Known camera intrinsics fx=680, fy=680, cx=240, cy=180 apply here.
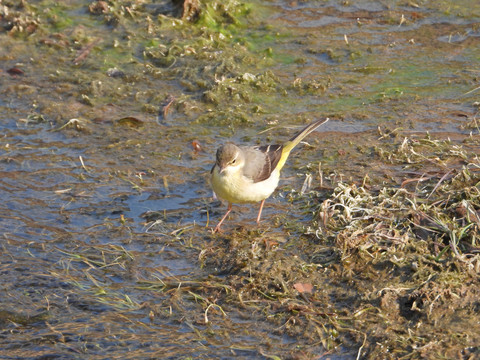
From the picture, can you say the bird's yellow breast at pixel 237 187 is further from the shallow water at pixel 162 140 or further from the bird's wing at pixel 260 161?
the shallow water at pixel 162 140

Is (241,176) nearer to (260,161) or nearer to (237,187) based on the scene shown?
(237,187)

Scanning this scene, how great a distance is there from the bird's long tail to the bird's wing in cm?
16

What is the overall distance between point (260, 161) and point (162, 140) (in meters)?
2.13

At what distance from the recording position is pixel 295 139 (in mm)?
8258

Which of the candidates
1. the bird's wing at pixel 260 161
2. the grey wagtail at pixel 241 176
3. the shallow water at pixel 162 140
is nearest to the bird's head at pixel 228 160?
the grey wagtail at pixel 241 176

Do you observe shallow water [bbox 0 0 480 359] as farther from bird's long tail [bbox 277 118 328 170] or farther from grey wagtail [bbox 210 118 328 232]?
grey wagtail [bbox 210 118 328 232]

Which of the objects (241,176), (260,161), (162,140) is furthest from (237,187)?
(162,140)

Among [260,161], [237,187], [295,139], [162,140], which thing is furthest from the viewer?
[162,140]

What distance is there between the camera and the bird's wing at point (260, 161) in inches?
276

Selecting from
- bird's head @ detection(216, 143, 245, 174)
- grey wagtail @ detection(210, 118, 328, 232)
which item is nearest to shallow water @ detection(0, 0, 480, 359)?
grey wagtail @ detection(210, 118, 328, 232)

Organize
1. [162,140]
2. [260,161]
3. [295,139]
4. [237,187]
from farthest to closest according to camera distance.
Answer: [162,140], [295,139], [260,161], [237,187]

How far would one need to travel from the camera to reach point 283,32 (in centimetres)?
1173

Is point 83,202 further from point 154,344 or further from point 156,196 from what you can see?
point 154,344

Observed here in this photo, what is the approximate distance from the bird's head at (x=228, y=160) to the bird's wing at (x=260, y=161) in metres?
0.11
